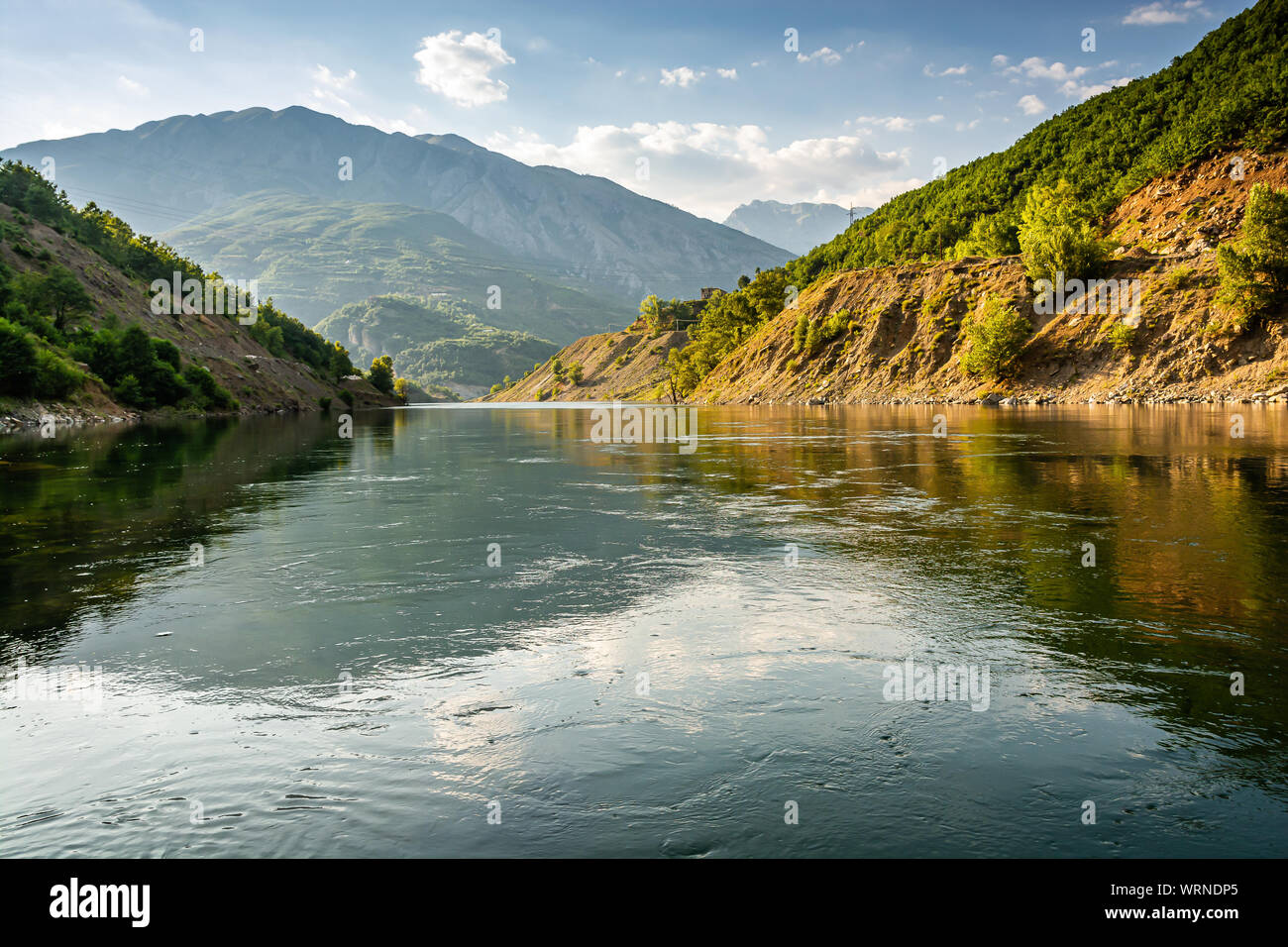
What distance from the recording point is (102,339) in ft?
287

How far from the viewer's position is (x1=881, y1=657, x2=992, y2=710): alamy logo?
316 inches

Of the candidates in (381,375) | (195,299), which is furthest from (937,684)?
(381,375)

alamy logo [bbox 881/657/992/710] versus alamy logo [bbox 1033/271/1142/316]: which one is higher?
alamy logo [bbox 1033/271/1142/316]

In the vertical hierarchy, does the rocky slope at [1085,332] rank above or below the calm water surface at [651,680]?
above

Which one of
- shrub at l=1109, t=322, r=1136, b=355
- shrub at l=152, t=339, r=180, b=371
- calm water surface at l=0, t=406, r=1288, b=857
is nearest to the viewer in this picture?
calm water surface at l=0, t=406, r=1288, b=857

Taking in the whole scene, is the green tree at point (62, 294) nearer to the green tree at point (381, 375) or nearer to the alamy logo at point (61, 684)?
the green tree at point (381, 375)

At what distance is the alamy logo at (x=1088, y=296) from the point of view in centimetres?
9088

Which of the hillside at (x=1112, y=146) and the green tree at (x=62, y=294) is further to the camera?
the hillside at (x=1112, y=146)
